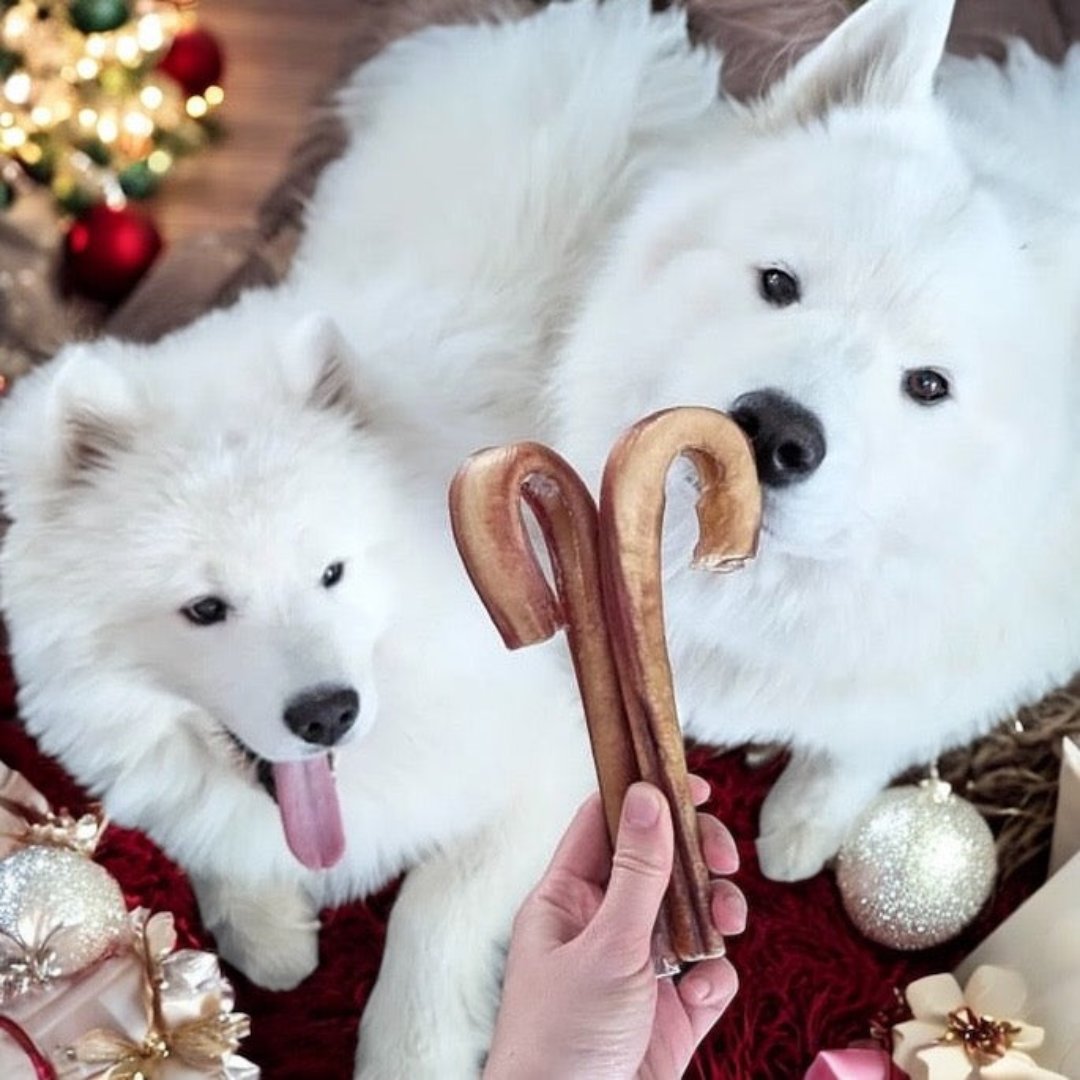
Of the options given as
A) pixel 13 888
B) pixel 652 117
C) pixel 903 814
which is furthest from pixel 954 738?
pixel 13 888

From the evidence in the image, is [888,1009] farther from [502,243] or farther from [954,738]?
[502,243]

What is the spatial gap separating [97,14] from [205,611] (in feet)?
3.53

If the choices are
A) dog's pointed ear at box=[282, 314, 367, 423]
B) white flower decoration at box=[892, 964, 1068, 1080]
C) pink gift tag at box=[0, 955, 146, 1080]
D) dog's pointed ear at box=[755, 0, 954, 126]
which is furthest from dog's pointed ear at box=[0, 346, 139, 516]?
white flower decoration at box=[892, 964, 1068, 1080]

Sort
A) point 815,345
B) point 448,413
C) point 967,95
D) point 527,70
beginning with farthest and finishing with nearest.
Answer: point 527,70
point 967,95
point 448,413
point 815,345

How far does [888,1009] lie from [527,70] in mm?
1169

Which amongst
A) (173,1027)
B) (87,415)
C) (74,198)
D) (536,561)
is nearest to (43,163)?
(74,198)

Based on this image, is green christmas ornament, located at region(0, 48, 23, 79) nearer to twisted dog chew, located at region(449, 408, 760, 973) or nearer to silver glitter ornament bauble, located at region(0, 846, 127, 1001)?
silver glitter ornament bauble, located at region(0, 846, 127, 1001)

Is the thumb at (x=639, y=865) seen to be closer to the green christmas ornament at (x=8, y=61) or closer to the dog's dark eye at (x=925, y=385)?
Result: the dog's dark eye at (x=925, y=385)

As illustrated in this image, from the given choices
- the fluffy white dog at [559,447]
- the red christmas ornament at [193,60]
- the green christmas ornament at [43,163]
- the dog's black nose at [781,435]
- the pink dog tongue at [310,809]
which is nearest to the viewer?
the dog's black nose at [781,435]

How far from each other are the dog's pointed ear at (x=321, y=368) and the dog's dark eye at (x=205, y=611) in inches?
7.9

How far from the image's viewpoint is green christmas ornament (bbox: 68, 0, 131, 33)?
6.49 feet

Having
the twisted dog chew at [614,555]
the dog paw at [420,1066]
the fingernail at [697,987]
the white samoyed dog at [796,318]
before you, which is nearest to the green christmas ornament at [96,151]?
the white samoyed dog at [796,318]

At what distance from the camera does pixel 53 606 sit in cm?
132

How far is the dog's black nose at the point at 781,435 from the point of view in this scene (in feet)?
3.56
